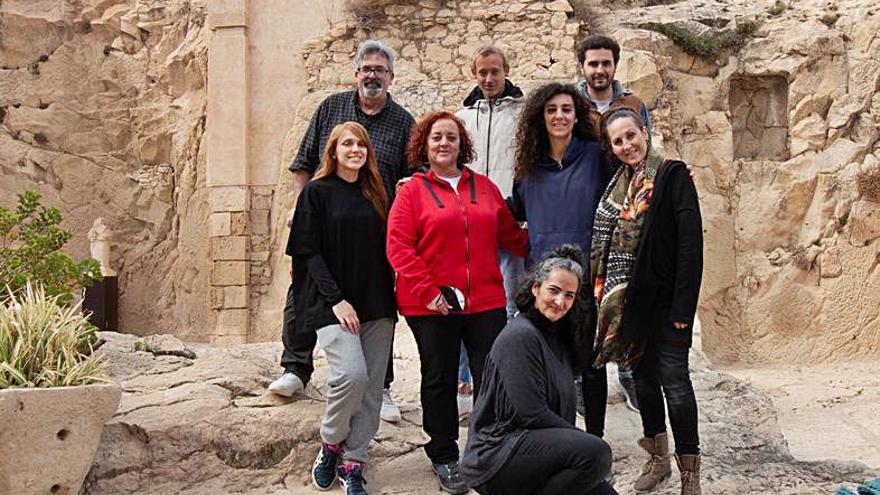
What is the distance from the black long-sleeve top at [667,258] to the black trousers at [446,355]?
0.68 m

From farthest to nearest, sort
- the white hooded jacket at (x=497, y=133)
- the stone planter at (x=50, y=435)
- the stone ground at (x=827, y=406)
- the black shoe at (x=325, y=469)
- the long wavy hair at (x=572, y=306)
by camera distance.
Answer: the stone ground at (x=827, y=406) → the white hooded jacket at (x=497, y=133) → the black shoe at (x=325, y=469) → the stone planter at (x=50, y=435) → the long wavy hair at (x=572, y=306)

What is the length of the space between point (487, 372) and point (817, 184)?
298 inches

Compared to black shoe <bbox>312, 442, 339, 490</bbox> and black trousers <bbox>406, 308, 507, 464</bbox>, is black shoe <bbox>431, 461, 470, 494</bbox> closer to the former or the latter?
black trousers <bbox>406, 308, 507, 464</bbox>

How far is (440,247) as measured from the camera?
4133 millimetres

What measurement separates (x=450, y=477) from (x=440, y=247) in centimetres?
112

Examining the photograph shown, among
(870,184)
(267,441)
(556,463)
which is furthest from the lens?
(870,184)

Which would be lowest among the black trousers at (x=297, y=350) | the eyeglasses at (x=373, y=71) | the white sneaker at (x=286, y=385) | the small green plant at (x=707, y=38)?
the white sneaker at (x=286, y=385)

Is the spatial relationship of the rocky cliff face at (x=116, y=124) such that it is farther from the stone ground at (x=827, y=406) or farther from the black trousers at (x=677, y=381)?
the black trousers at (x=677, y=381)

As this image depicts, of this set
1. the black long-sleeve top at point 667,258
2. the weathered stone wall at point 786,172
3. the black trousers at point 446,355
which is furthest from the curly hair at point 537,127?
the weathered stone wall at point 786,172

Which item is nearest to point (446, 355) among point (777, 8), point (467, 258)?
point (467, 258)

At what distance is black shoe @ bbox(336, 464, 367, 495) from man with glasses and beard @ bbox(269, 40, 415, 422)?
71cm

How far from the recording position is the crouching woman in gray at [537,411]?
10.7ft

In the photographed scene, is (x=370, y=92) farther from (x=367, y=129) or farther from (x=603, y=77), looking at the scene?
(x=603, y=77)

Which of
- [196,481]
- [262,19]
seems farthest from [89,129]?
[196,481]
